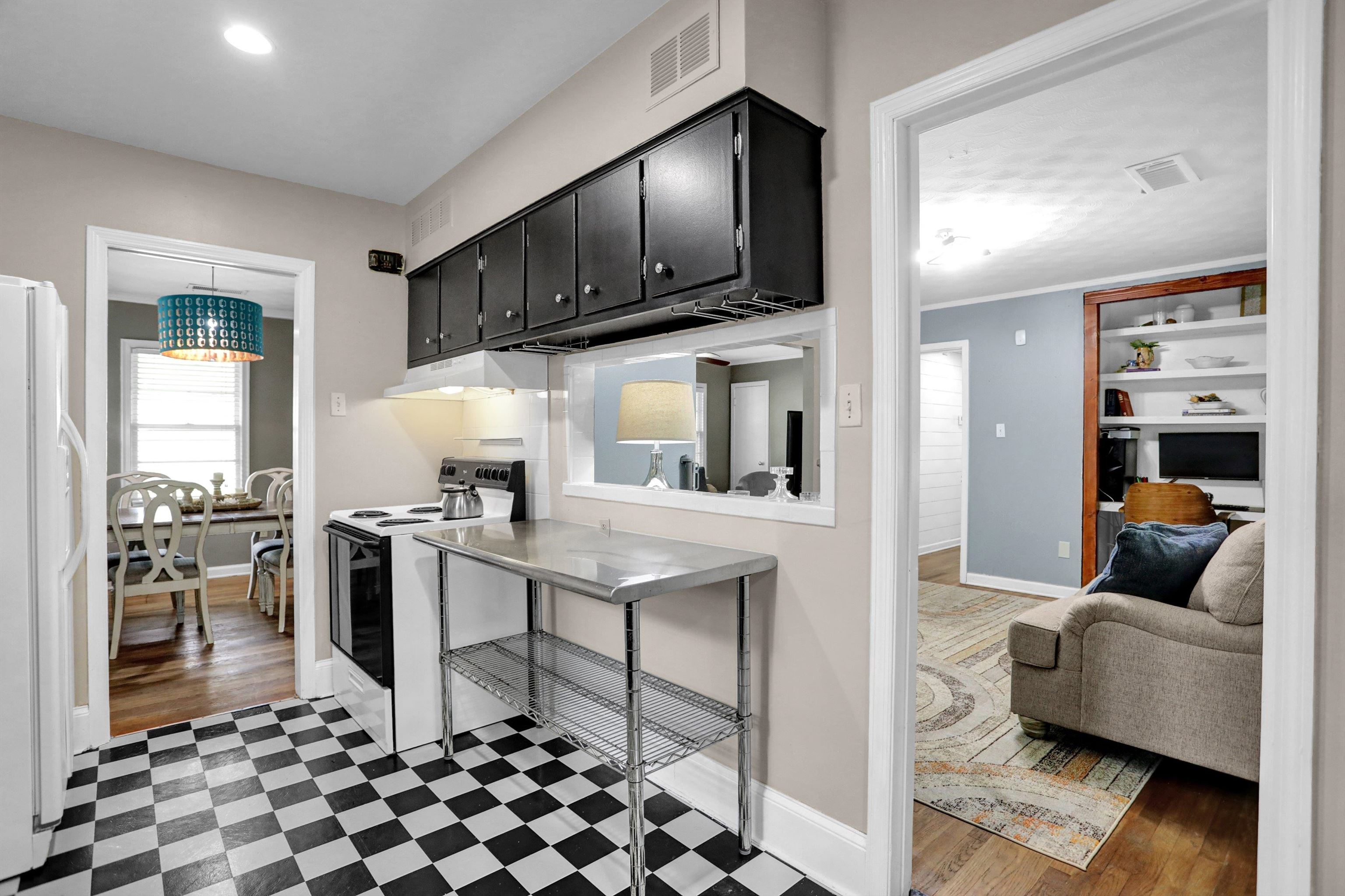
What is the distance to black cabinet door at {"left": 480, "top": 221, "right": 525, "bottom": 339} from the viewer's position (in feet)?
8.48

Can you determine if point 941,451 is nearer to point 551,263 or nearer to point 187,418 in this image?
point 551,263

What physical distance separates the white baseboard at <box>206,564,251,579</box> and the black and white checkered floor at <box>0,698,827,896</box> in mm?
3596

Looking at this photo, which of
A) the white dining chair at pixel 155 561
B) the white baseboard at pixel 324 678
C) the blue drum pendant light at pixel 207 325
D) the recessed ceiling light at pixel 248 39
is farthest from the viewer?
the blue drum pendant light at pixel 207 325

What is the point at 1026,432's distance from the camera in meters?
5.32

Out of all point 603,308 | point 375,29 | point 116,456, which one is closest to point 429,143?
point 375,29

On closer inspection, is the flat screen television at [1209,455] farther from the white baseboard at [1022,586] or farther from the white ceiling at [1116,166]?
the white ceiling at [1116,166]

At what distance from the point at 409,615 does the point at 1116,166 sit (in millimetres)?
3623

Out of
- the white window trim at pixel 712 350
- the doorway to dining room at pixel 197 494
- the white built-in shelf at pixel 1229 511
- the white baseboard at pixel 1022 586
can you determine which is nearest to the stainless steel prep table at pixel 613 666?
the white window trim at pixel 712 350

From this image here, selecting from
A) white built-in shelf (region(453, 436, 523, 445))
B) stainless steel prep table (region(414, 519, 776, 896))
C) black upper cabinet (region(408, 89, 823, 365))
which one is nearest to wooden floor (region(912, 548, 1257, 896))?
stainless steel prep table (region(414, 519, 776, 896))

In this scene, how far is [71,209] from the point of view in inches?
106

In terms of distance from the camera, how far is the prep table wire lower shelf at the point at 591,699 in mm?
1883

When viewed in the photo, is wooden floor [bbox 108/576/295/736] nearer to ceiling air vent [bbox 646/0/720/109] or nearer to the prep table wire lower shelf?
the prep table wire lower shelf

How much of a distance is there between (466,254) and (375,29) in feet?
3.28

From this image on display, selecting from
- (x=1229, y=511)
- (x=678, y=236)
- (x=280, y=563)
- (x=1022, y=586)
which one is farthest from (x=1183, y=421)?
(x=280, y=563)
